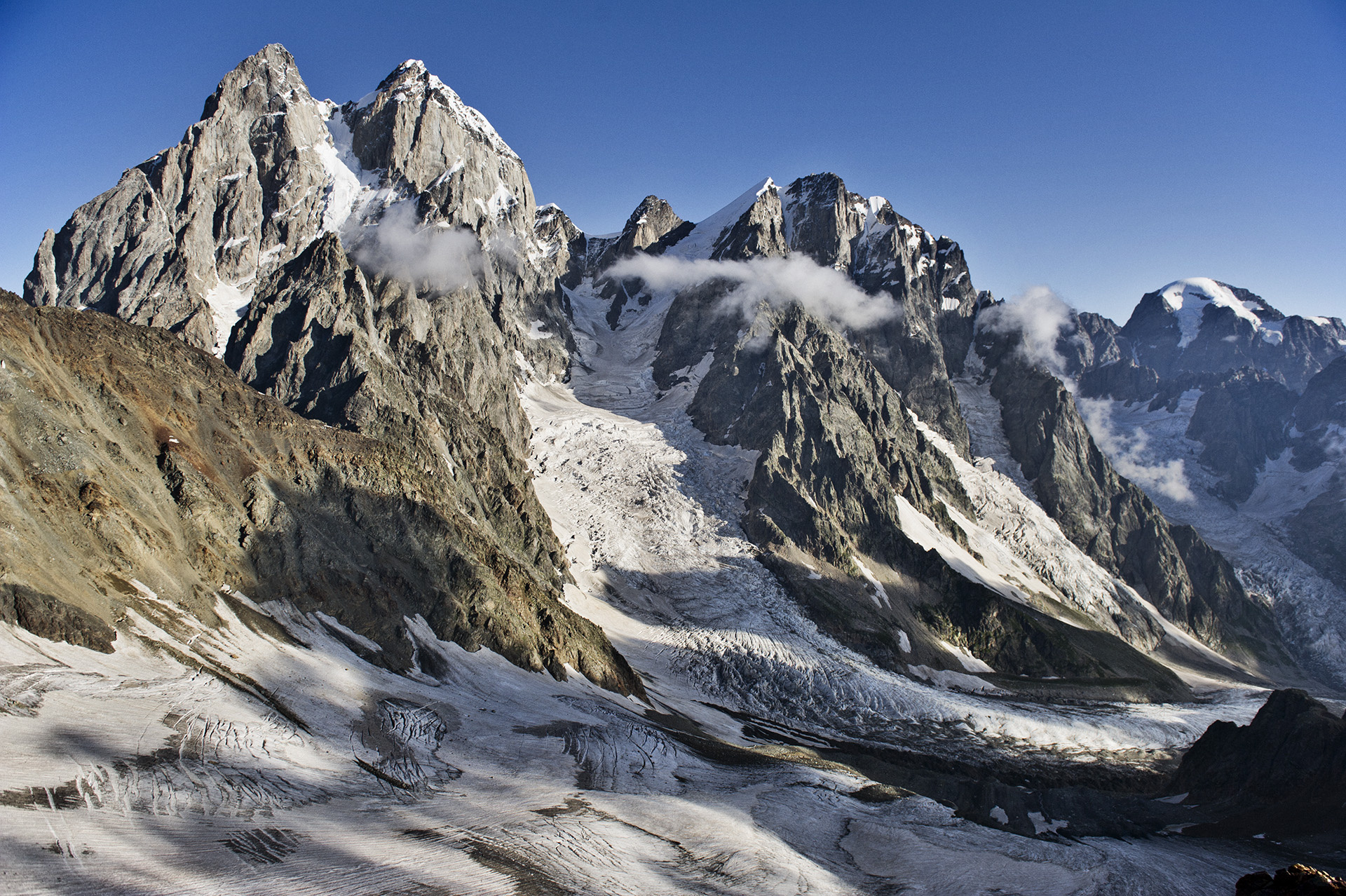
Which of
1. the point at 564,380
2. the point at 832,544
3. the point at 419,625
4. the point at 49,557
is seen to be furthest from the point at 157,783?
the point at 564,380

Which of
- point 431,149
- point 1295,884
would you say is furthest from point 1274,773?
point 431,149

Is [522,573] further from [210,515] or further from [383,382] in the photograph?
[383,382]

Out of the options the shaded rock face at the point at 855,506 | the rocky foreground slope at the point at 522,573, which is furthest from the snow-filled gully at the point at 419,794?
the shaded rock face at the point at 855,506

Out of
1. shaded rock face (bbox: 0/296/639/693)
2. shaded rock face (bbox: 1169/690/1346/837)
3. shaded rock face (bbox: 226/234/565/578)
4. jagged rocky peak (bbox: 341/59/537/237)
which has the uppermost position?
jagged rocky peak (bbox: 341/59/537/237)

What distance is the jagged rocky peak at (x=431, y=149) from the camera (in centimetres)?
Result: 15812

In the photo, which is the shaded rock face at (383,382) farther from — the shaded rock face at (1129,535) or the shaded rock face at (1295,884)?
the shaded rock face at (1129,535)

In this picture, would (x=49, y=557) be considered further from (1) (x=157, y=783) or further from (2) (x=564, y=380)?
(2) (x=564, y=380)

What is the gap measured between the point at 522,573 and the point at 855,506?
76743 mm

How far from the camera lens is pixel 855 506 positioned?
425 feet

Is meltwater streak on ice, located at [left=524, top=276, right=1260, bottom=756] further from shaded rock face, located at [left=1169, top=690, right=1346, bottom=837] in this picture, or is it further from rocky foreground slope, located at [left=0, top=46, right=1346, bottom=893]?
shaded rock face, located at [left=1169, top=690, right=1346, bottom=837]

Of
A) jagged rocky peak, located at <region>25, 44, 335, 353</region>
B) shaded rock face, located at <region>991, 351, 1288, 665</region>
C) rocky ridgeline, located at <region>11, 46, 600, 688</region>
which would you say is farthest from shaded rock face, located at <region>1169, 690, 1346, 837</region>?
shaded rock face, located at <region>991, 351, 1288, 665</region>

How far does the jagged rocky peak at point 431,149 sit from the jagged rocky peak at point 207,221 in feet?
49.7

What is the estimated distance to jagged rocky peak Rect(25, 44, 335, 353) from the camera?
113 meters

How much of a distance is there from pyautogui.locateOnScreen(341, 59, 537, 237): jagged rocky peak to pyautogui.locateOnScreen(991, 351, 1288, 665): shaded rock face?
146543 mm
